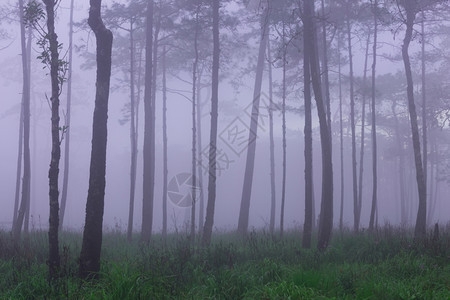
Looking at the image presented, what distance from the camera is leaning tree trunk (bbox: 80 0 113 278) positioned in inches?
265

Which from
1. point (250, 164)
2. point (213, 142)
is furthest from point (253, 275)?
point (250, 164)

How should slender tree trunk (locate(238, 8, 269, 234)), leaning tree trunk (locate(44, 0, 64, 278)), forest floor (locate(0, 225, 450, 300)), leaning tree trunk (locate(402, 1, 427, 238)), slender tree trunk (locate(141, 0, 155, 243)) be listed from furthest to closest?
slender tree trunk (locate(238, 8, 269, 234))
slender tree trunk (locate(141, 0, 155, 243))
leaning tree trunk (locate(402, 1, 427, 238))
leaning tree trunk (locate(44, 0, 64, 278))
forest floor (locate(0, 225, 450, 300))

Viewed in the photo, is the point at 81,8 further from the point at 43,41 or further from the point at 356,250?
the point at 356,250

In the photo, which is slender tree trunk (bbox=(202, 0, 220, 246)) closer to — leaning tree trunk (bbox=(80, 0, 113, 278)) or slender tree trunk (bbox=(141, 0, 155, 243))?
slender tree trunk (bbox=(141, 0, 155, 243))

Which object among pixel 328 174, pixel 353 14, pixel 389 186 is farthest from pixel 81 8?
pixel 389 186

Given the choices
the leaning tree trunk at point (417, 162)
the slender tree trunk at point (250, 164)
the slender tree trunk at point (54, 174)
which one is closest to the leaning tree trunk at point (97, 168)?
the slender tree trunk at point (54, 174)

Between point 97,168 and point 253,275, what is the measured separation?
11.3ft

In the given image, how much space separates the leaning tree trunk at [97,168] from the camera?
6.72 m

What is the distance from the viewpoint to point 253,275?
642 cm

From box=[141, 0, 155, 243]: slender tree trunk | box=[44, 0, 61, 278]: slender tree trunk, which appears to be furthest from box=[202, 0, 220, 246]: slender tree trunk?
box=[44, 0, 61, 278]: slender tree trunk

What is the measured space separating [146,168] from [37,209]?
138 ft

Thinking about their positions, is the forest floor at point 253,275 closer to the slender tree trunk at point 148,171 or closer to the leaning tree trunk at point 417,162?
the leaning tree trunk at point 417,162

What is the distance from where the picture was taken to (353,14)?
55.0 ft

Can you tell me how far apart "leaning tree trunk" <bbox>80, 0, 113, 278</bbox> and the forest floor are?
1.01ft
